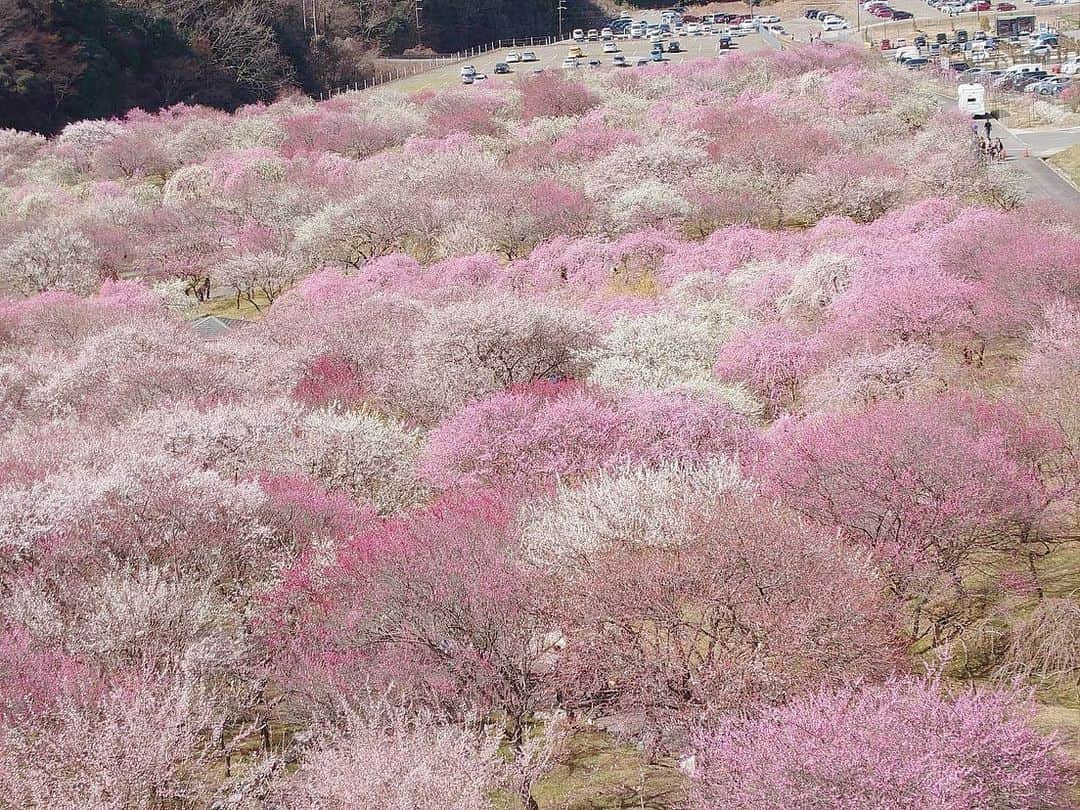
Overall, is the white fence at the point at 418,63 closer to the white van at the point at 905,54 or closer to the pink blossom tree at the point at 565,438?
the white van at the point at 905,54

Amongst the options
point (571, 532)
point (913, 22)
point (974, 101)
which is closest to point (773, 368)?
point (571, 532)

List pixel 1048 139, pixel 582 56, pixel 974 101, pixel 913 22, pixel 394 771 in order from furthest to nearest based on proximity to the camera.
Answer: pixel 913 22 → pixel 582 56 → pixel 974 101 → pixel 1048 139 → pixel 394 771

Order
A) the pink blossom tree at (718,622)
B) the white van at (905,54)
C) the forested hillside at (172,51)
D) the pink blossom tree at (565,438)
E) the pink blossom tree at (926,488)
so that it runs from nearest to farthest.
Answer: the pink blossom tree at (718,622) → the pink blossom tree at (926,488) → the pink blossom tree at (565,438) → the forested hillside at (172,51) → the white van at (905,54)

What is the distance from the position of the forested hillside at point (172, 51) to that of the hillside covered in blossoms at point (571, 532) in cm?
4011

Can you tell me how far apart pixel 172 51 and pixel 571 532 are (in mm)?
70426

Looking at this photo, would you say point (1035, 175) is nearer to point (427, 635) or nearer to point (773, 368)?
point (773, 368)

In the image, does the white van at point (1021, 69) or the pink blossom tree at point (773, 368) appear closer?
the pink blossom tree at point (773, 368)

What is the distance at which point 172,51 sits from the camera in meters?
72.1

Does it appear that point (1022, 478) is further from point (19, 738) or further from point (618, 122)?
point (618, 122)

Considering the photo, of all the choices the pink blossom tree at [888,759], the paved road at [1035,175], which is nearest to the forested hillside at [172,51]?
the paved road at [1035,175]

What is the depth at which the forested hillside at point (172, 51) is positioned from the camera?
6388cm

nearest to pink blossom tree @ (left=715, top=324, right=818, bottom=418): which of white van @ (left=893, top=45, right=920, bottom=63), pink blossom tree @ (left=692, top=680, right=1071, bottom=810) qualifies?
pink blossom tree @ (left=692, top=680, right=1071, bottom=810)

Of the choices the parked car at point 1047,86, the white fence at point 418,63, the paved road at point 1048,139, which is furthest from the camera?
the white fence at point 418,63

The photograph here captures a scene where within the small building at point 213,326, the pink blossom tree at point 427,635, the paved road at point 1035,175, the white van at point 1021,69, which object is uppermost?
the pink blossom tree at point 427,635
